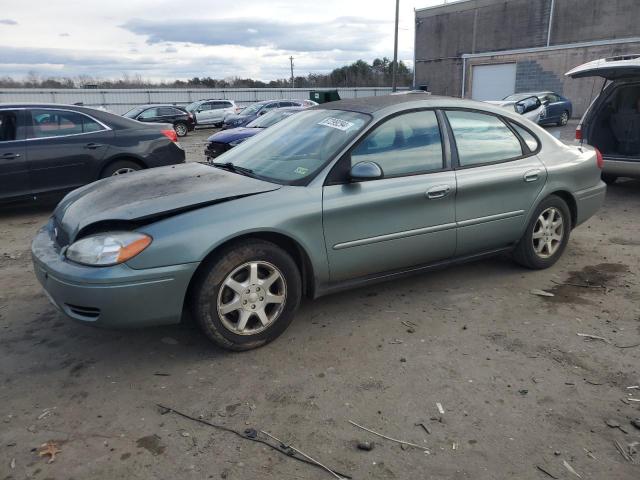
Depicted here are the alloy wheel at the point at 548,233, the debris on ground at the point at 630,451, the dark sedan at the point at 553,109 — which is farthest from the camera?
the dark sedan at the point at 553,109

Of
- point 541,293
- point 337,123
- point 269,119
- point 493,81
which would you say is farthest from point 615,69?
point 493,81

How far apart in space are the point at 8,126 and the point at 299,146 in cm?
476

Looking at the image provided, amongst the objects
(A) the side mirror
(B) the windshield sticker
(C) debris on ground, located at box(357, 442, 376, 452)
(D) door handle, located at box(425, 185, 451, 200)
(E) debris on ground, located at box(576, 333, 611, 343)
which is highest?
(B) the windshield sticker

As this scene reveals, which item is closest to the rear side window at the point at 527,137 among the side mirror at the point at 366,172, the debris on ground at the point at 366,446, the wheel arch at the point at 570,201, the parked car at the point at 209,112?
the wheel arch at the point at 570,201

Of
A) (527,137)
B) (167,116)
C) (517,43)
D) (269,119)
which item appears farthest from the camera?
(517,43)

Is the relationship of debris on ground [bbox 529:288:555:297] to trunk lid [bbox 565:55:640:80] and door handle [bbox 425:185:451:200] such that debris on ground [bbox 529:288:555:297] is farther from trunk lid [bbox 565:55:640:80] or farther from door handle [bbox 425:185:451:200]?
trunk lid [bbox 565:55:640:80]

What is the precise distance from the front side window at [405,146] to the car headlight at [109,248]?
153 cm

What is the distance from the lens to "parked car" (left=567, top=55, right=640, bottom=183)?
24.0ft

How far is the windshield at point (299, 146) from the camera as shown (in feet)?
11.9

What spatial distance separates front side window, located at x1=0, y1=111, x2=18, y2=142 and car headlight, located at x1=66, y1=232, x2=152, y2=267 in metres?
4.60

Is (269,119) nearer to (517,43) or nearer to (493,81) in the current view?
(493,81)

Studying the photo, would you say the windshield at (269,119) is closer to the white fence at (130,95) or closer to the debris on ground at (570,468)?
the debris on ground at (570,468)

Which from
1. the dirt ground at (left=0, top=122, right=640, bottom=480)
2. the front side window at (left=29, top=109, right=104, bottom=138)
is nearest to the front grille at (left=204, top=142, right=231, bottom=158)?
the front side window at (left=29, top=109, right=104, bottom=138)

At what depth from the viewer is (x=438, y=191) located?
12.8 ft
